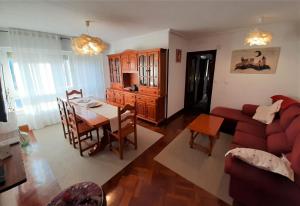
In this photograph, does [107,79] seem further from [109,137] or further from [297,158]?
[297,158]

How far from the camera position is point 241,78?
11.5 feet

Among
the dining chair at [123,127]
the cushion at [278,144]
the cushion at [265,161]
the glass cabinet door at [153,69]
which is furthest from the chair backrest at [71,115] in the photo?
the cushion at [278,144]

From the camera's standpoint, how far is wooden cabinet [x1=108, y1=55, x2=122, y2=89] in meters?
4.23

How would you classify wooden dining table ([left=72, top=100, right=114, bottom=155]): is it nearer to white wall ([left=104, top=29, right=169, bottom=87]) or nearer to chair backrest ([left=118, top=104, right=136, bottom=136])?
chair backrest ([left=118, top=104, right=136, bottom=136])

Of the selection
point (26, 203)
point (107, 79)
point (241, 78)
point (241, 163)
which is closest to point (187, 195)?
point (241, 163)

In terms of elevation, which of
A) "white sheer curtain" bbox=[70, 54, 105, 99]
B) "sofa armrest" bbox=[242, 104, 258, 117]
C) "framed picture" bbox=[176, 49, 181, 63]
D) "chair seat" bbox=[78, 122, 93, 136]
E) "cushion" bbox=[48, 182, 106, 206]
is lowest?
"cushion" bbox=[48, 182, 106, 206]

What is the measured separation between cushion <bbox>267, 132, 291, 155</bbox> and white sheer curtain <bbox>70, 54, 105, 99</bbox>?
4.75 metres

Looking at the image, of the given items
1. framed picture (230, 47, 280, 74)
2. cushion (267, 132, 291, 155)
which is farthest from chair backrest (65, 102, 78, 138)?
framed picture (230, 47, 280, 74)

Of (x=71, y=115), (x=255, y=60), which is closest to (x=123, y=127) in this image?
(x=71, y=115)

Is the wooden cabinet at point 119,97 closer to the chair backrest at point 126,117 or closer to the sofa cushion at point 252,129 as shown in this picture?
the chair backrest at point 126,117

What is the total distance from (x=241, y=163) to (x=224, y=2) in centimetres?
211

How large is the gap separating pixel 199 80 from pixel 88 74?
151 inches

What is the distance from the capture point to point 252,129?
2.51 metres

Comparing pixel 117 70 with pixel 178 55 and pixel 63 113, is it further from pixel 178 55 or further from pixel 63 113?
pixel 63 113
